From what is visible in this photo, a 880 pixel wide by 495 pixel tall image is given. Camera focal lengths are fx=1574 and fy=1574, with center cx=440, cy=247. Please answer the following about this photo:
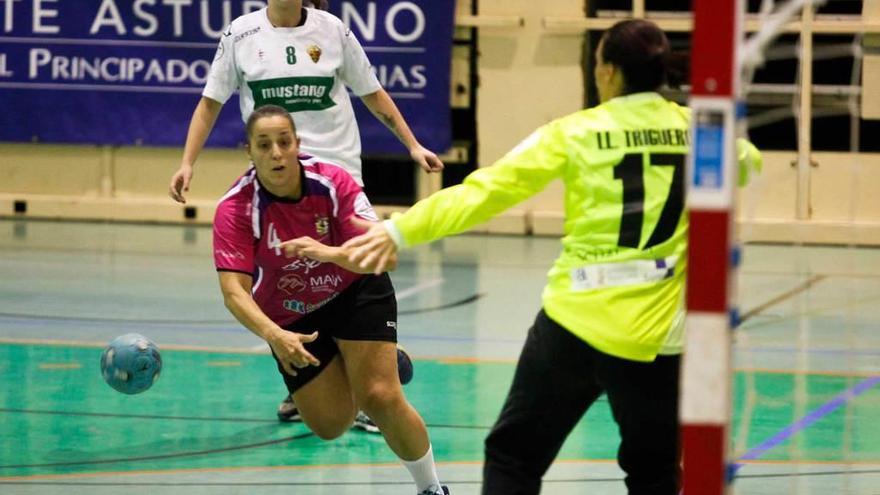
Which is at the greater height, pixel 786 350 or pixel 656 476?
pixel 656 476

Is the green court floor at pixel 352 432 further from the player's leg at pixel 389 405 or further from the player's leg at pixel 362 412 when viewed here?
the player's leg at pixel 389 405

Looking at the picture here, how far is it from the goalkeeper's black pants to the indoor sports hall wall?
9.66 metres

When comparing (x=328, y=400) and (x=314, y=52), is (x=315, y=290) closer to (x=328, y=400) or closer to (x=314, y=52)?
(x=328, y=400)

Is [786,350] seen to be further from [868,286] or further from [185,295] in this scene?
[185,295]

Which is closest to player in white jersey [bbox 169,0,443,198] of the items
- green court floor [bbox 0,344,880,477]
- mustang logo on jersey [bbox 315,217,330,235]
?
green court floor [bbox 0,344,880,477]

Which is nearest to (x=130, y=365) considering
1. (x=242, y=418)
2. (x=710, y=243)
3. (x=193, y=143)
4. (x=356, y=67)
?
(x=242, y=418)

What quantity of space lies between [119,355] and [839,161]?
9117 mm

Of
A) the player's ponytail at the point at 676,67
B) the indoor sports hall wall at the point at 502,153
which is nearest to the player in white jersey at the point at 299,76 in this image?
the player's ponytail at the point at 676,67

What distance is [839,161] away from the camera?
14.8 metres

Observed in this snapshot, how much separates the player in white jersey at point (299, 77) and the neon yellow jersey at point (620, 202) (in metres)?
2.87

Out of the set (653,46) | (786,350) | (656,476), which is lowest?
(786,350)

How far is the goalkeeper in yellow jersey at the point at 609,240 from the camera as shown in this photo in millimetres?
4535

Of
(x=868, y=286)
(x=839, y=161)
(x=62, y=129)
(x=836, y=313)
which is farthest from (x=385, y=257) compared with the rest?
(x=62, y=129)

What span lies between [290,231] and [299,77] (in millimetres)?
1524
